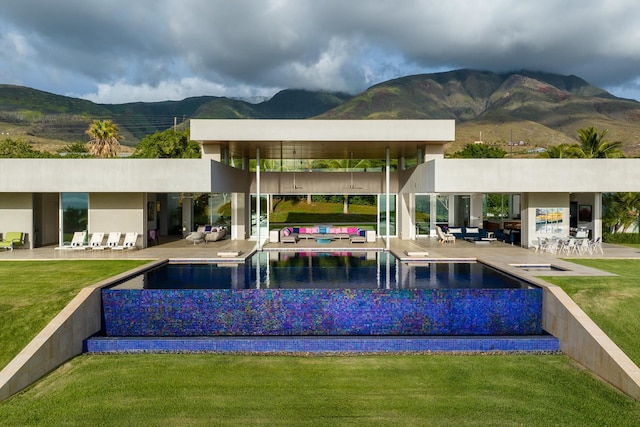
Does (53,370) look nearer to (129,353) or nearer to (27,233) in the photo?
(129,353)

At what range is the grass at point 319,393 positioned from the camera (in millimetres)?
7586

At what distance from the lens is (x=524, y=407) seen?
26.0 ft

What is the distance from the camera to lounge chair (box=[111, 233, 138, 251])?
18.4 meters

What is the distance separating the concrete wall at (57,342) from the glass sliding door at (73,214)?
9.26 metres

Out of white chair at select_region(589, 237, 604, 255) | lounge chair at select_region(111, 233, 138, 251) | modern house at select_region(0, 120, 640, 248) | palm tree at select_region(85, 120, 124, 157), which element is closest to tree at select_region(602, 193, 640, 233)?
modern house at select_region(0, 120, 640, 248)

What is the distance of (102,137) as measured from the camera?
1750 inches

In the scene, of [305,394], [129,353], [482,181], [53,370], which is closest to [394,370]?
[305,394]

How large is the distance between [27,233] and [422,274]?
16.5 metres

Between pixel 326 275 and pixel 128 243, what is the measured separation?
943 centimetres

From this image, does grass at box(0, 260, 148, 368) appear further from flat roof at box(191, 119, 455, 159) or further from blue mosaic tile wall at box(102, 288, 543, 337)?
flat roof at box(191, 119, 455, 159)

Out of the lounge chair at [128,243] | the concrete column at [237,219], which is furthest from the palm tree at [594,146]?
the lounge chair at [128,243]

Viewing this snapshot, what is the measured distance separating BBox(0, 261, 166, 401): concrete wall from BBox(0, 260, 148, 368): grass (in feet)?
1.80

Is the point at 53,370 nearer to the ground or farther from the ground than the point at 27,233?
nearer to the ground

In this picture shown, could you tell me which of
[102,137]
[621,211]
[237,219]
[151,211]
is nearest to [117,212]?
[151,211]
